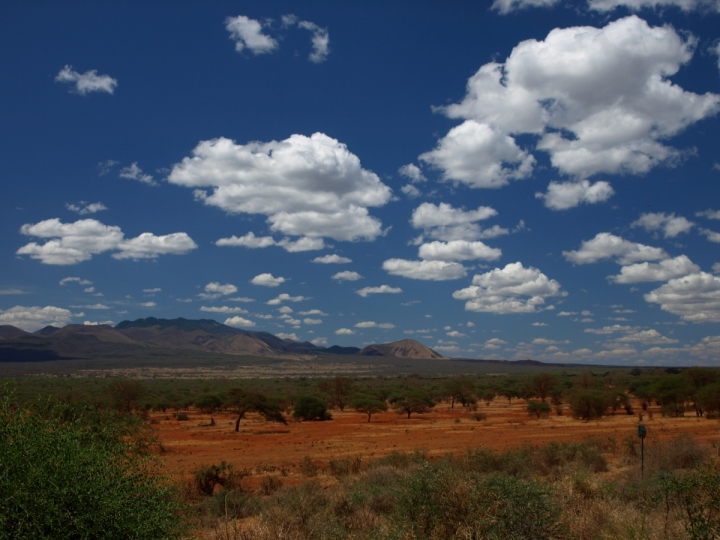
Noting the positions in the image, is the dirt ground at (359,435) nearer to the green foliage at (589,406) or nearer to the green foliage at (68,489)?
the green foliage at (589,406)

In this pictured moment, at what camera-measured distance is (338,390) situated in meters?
71.6

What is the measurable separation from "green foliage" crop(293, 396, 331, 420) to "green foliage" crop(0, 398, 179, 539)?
4808 cm

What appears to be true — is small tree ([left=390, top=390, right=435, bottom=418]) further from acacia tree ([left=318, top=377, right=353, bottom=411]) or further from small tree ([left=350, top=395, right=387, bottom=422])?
acacia tree ([left=318, top=377, right=353, bottom=411])

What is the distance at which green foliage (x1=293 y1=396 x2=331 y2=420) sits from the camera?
2141 inches

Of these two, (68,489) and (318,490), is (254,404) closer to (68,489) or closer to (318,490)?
(318,490)

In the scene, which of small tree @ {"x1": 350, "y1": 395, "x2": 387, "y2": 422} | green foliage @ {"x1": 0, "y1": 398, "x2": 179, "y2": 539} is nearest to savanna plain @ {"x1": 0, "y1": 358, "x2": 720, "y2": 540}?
green foliage @ {"x1": 0, "y1": 398, "x2": 179, "y2": 539}

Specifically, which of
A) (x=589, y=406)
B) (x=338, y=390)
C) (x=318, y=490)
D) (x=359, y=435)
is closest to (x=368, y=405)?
(x=359, y=435)

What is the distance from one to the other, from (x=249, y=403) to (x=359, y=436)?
39.6ft

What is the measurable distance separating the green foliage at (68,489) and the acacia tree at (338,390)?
62.5m

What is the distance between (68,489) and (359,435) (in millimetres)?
35892

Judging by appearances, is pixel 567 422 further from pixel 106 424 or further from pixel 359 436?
pixel 106 424

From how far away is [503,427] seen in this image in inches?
1732

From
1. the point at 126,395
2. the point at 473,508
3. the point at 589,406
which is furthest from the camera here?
the point at 126,395

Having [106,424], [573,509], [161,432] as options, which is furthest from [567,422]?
[106,424]
